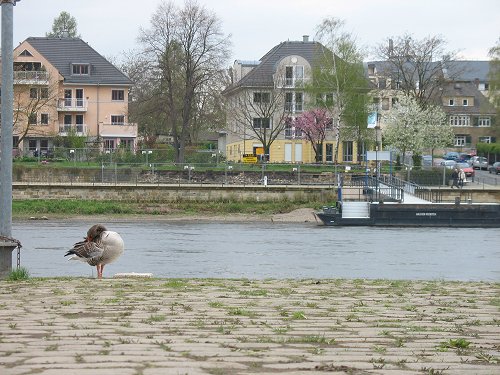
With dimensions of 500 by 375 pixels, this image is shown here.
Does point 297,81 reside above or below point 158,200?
above

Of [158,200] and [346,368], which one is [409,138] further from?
[346,368]

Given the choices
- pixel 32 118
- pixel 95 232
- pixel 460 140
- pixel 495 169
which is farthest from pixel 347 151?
pixel 95 232

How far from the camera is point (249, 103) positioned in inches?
3639

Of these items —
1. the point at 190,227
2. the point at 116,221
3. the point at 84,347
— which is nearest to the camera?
the point at 84,347

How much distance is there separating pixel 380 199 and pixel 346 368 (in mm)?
54653

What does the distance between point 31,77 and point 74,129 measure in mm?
6832

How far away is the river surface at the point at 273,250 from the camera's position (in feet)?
93.7

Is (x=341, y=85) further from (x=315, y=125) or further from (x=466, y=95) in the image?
(x=466, y=95)

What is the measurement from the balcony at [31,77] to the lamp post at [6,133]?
231ft

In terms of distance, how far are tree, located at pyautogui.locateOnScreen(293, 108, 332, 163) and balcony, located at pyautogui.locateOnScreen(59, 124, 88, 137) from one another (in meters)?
19.8

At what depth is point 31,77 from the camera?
8694cm

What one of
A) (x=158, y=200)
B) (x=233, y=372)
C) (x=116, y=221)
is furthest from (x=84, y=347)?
(x=158, y=200)

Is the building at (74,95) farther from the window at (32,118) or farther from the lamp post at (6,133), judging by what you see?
the lamp post at (6,133)

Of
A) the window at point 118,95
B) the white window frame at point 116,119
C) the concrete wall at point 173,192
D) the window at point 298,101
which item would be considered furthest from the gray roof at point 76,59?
the concrete wall at point 173,192
